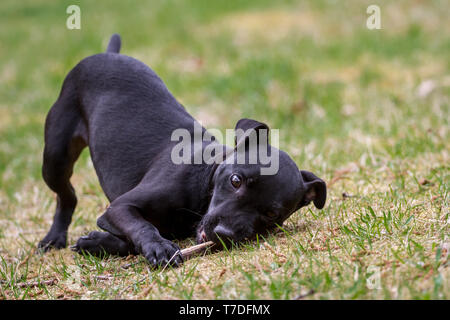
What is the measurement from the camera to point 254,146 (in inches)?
135

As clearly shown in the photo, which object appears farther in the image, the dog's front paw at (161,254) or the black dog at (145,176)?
the black dog at (145,176)

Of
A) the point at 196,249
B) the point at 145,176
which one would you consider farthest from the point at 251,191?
the point at 145,176

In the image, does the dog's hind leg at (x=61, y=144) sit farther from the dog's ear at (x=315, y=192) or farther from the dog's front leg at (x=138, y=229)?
the dog's ear at (x=315, y=192)

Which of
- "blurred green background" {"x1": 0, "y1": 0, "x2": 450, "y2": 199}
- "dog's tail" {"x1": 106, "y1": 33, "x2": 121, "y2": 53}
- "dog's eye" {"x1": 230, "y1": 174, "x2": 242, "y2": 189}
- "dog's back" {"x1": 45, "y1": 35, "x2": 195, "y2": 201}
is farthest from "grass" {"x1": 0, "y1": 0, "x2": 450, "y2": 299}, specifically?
"dog's tail" {"x1": 106, "y1": 33, "x2": 121, "y2": 53}

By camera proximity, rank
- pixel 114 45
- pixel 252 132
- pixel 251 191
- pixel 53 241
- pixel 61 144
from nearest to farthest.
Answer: pixel 251 191 → pixel 252 132 → pixel 61 144 → pixel 53 241 → pixel 114 45

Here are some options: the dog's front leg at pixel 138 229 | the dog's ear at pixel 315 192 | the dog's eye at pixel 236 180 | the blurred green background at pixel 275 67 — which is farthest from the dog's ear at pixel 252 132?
the blurred green background at pixel 275 67

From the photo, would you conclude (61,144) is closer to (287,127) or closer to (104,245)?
(104,245)

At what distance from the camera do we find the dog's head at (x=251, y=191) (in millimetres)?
3211

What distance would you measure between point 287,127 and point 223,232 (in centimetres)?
380

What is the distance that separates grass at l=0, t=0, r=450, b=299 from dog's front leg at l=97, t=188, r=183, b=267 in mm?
110

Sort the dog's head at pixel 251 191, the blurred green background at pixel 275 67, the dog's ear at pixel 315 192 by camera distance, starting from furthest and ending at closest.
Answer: the blurred green background at pixel 275 67 → the dog's ear at pixel 315 192 → the dog's head at pixel 251 191

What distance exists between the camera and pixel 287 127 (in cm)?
677
